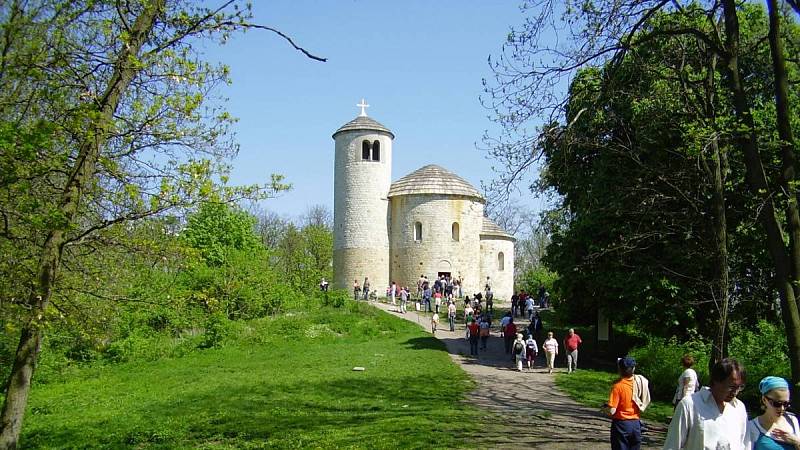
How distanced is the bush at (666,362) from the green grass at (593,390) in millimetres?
747

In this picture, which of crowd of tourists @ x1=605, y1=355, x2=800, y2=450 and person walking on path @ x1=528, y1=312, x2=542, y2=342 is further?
person walking on path @ x1=528, y1=312, x2=542, y2=342

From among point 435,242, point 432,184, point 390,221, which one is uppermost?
point 432,184

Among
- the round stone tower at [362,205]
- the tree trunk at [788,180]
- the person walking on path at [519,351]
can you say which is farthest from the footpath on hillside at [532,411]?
the round stone tower at [362,205]

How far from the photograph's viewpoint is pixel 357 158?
42969mm

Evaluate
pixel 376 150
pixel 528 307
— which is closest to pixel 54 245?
pixel 528 307

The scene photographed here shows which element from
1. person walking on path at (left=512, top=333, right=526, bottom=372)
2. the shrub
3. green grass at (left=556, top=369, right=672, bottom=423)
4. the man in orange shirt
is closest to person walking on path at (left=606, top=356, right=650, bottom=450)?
the man in orange shirt

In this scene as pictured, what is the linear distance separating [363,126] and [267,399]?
30.3m

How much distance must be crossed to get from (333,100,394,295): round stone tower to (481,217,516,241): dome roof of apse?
22.0ft

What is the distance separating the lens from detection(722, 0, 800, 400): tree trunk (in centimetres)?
840

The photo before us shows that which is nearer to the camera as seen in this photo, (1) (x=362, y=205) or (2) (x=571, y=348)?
(2) (x=571, y=348)

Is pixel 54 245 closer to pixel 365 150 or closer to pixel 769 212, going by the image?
pixel 769 212

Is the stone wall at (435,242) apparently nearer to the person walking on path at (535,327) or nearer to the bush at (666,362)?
the person walking on path at (535,327)

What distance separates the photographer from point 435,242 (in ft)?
138

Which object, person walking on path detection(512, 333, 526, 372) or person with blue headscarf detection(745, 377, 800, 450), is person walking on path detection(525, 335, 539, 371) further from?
person with blue headscarf detection(745, 377, 800, 450)
